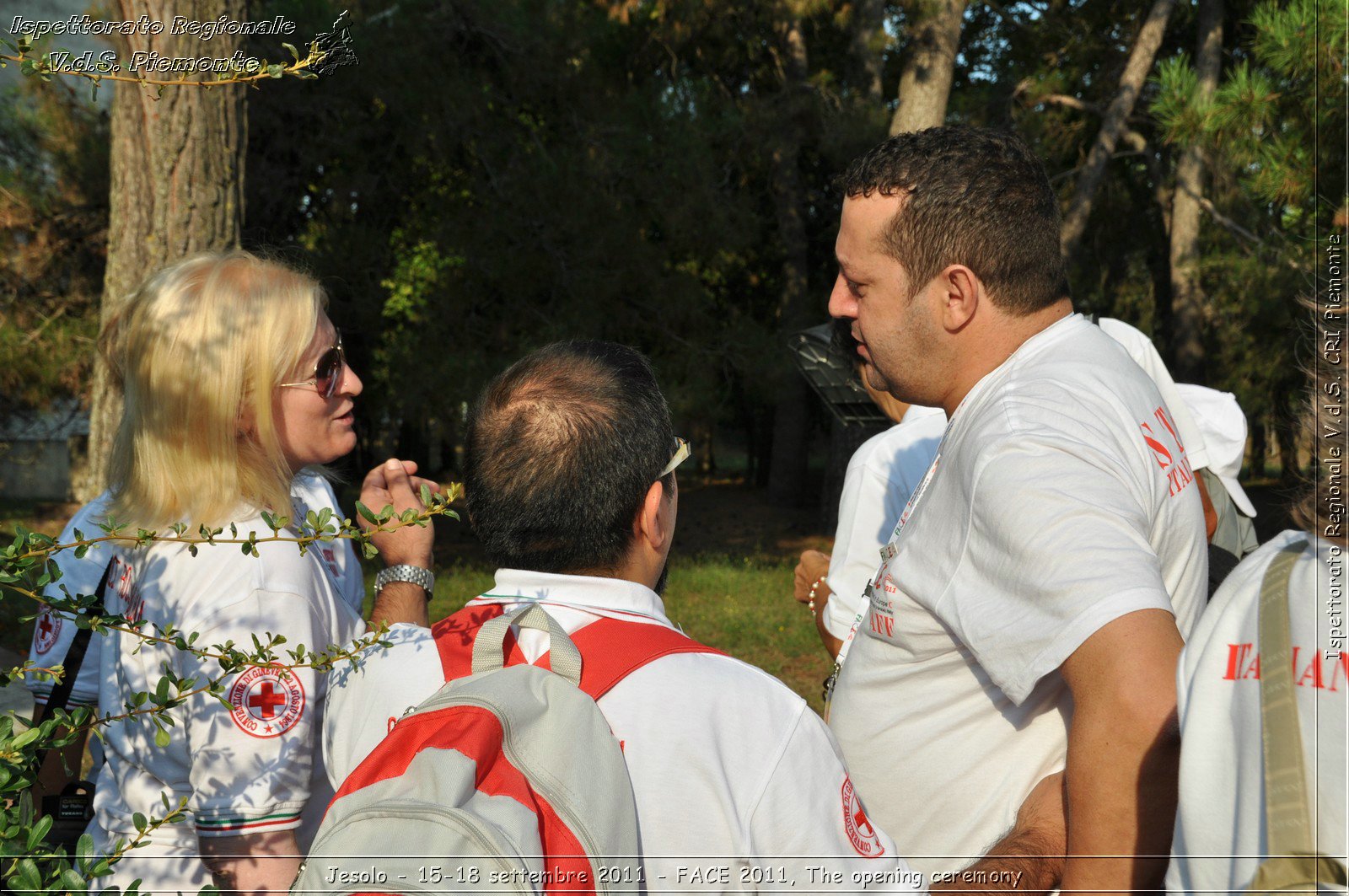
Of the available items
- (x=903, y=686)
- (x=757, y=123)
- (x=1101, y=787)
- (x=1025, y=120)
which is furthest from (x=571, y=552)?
(x=1025, y=120)

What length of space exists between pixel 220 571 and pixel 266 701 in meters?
0.26

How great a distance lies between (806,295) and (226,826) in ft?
50.7

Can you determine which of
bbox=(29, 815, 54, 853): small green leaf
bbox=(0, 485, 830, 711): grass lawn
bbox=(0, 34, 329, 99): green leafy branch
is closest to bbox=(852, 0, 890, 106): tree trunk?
bbox=(0, 485, 830, 711): grass lawn

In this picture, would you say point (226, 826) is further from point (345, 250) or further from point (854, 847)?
point (345, 250)

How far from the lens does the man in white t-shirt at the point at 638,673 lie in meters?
1.36

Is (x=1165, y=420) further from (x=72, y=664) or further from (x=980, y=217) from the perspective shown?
(x=72, y=664)

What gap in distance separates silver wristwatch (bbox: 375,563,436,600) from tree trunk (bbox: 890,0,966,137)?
10.1 m

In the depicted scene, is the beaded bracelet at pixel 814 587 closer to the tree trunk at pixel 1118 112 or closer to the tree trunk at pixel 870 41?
the tree trunk at pixel 1118 112

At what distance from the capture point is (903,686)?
6.04 feet

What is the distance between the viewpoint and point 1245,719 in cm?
112

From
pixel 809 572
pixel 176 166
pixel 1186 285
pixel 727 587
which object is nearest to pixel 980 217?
pixel 809 572

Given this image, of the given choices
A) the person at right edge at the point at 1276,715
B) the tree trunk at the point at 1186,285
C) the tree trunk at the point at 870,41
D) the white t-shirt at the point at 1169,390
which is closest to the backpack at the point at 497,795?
the person at right edge at the point at 1276,715

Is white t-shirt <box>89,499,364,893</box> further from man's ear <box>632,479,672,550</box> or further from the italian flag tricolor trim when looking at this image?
man's ear <box>632,479,672,550</box>

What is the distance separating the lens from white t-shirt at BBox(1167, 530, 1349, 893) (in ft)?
3.39
